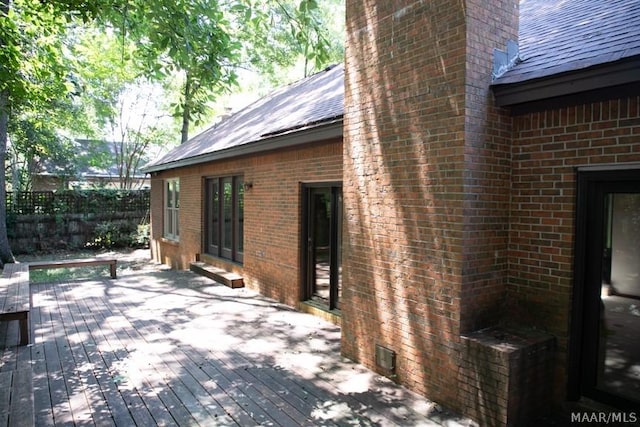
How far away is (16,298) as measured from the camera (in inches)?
235

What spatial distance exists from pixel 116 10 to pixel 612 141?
5.34 meters

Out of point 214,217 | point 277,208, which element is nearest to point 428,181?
point 277,208

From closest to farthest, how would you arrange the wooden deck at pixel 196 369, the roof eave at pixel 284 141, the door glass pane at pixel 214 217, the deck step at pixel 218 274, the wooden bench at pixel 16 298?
the wooden deck at pixel 196 369
the wooden bench at pixel 16 298
the roof eave at pixel 284 141
the deck step at pixel 218 274
the door glass pane at pixel 214 217

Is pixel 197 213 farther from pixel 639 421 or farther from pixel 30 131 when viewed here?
pixel 30 131

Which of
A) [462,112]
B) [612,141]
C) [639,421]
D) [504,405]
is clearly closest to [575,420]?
[639,421]

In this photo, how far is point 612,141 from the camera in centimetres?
329

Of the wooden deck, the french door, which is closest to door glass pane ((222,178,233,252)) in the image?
the french door

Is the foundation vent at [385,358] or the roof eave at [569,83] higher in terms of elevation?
the roof eave at [569,83]

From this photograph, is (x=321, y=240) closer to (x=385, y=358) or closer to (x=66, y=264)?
Answer: (x=385, y=358)

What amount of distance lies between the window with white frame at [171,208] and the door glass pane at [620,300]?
11.7m

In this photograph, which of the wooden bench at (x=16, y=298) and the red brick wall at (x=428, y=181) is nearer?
the red brick wall at (x=428, y=181)

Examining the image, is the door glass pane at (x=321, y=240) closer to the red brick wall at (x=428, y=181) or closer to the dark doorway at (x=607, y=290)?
the red brick wall at (x=428, y=181)

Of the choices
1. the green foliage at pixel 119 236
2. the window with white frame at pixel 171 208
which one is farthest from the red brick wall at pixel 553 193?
the green foliage at pixel 119 236

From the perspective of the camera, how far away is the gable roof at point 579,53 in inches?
120
